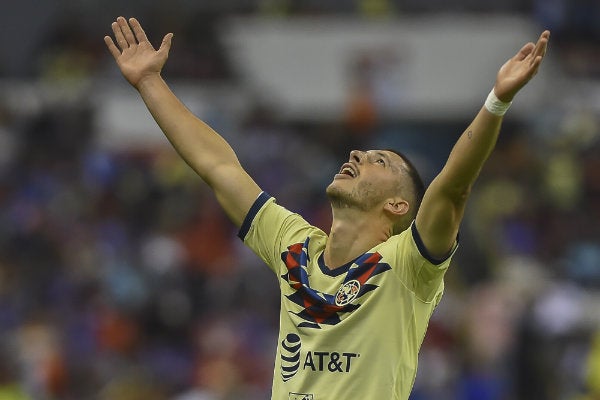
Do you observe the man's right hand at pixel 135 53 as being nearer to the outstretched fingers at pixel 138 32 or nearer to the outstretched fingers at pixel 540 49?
the outstretched fingers at pixel 138 32

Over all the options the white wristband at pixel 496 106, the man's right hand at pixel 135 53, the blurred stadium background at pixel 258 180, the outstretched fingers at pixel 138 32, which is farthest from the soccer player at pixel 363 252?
the blurred stadium background at pixel 258 180

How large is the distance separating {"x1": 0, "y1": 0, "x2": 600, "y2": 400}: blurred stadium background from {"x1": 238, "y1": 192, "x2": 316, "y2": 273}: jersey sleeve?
4.29 meters

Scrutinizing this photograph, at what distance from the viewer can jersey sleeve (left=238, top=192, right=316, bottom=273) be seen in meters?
5.64

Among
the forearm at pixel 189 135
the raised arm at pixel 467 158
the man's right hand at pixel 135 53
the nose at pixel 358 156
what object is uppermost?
the man's right hand at pixel 135 53

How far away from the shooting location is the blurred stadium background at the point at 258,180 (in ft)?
38.9

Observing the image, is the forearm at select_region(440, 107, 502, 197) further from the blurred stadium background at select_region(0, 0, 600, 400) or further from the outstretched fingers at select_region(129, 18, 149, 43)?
the blurred stadium background at select_region(0, 0, 600, 400)

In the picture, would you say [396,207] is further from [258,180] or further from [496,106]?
[258,180]

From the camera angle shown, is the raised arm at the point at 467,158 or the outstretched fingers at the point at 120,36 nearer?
the raised arm at the point at 467,158

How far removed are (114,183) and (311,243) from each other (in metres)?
10.1

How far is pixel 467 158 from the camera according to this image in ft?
16.1

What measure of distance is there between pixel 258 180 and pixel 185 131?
30.6 ft

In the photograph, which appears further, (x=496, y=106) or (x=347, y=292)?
(x=347, y=292)

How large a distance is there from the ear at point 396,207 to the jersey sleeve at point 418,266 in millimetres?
226

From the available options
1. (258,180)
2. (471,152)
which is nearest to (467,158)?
(471,152)
